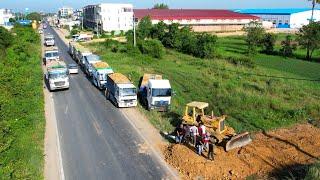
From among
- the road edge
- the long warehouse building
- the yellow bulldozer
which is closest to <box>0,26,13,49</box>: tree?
the road edge

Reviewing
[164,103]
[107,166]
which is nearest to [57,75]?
[164,103]

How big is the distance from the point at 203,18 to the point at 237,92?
9037cm

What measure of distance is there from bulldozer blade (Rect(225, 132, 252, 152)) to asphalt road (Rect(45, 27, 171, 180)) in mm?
4134

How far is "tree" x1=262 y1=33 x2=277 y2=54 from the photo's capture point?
7131cm

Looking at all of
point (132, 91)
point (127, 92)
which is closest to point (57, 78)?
point (127, 92)

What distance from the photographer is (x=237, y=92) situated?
35562 mm

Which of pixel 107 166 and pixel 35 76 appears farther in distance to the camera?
pixel 35 76

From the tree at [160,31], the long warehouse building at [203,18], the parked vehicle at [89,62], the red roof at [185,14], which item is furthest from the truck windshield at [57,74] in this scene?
the red roof at [185,14]

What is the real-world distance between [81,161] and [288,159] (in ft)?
37.5

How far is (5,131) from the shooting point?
22.6m

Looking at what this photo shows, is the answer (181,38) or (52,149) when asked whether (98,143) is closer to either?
(52,149)

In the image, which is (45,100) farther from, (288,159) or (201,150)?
(288,159)

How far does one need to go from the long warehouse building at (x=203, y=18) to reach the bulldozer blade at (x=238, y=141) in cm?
9725

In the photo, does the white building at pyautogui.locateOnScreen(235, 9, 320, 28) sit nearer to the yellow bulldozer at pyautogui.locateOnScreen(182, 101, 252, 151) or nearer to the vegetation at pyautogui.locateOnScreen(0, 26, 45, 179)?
the vegetation at pyautogui.locateOnScreen(0, 26, 45, 179)
